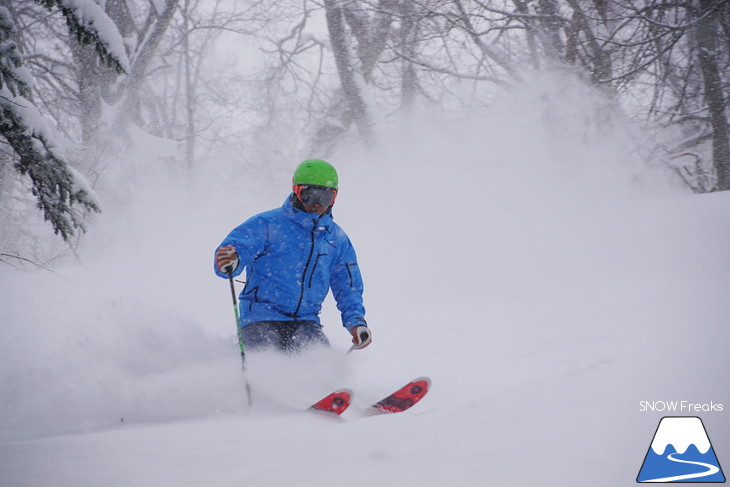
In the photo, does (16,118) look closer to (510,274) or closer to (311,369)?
(311,369)

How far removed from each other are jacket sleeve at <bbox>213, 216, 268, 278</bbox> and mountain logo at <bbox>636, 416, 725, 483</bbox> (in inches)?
104

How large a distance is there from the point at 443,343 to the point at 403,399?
2236 mm

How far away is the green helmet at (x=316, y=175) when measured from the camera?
11.7 feet

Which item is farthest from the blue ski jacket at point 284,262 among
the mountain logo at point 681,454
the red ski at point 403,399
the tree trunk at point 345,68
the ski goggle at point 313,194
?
the tree trunk at point 345,68

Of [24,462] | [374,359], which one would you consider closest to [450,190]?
[374,359]

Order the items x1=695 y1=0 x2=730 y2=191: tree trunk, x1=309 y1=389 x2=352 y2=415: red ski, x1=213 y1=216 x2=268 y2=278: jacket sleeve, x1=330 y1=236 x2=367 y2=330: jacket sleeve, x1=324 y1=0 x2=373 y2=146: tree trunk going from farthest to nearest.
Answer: x1=324 y1=0 x2=373 y2=146: tree trunk < x1=695 y1=0 x2=730 y2=191: tree trunk < x1=330 y1=236 x2=367 y2=330: jacket sleeve < x1=213 y1=216 x2=268 y2=278: jacket sleeve < x1=309 y1=389 x2=352 y2=415: red ski

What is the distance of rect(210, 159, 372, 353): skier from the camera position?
3.47 metres

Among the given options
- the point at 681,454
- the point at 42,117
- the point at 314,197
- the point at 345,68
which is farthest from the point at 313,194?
the point at 345,68

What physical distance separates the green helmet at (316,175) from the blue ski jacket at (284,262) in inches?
9.3

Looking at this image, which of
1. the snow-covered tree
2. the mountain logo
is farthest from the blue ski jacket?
the mountain logo

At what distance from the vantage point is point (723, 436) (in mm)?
1964

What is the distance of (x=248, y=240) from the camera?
11.5ft

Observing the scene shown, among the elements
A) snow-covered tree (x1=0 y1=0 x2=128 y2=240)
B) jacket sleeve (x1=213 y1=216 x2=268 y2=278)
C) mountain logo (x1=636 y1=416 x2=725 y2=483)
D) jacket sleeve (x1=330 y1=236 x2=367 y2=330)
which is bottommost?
mountain logo (x1=636 y1=416 x2=725 y2=483)

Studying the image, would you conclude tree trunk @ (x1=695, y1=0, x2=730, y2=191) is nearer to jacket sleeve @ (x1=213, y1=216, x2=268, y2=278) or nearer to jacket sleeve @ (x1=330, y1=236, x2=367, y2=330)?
jacket sleeve @ (x1=330, y1=236, x2=367, y2=330)
